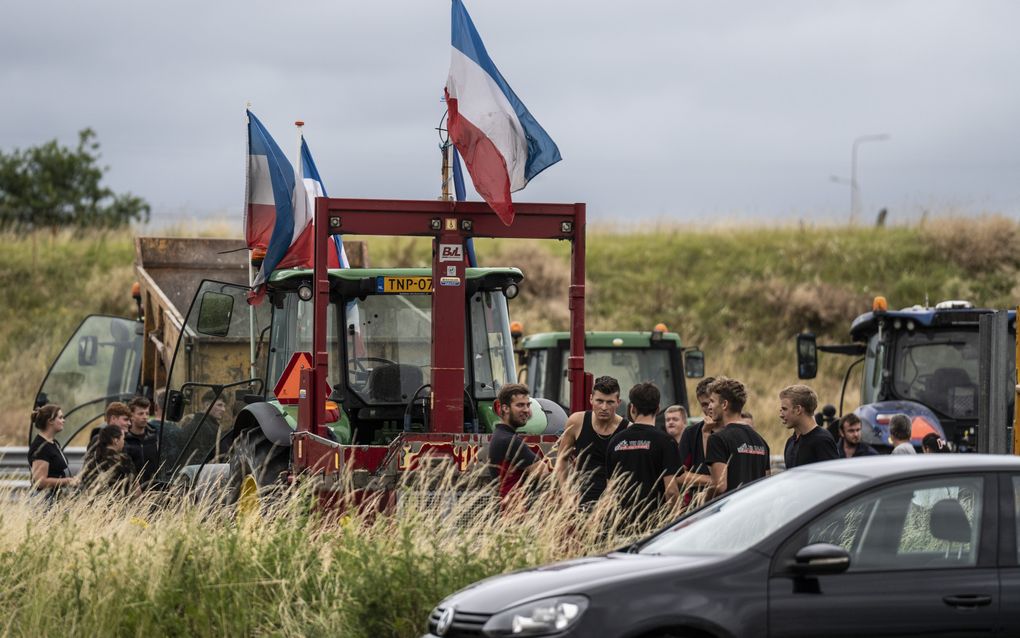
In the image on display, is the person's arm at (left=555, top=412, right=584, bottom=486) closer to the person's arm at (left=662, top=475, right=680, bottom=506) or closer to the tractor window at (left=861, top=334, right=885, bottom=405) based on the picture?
the person's arm at (left=662, top=475, right=680, bottom=506)

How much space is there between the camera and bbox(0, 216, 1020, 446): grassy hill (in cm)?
3650

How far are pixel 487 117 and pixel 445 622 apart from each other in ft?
20.3

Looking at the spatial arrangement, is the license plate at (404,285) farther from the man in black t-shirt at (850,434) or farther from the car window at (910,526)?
the car window at (910,526)

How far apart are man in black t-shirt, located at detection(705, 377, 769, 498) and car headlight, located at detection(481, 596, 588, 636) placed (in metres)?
2.87

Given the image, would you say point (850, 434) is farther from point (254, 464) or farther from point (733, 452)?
point (254, 464)

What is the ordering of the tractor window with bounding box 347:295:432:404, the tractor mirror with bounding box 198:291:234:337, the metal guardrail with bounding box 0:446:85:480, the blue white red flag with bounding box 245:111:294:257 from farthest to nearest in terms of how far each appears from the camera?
the metal guardrail with bounding box 0:446:85:480, the blue white red flag with bounding box 245:111:294:257, the tractor mirror with bounding box 198:291:234:337, the tractor window with bounding box 347:295:432:404

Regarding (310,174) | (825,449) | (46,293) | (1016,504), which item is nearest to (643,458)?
(825,449)

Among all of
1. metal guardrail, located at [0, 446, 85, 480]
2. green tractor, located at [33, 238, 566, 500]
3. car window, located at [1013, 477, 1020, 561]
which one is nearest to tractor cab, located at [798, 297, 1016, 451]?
green tractor, located at [33, 238, 566, 500]

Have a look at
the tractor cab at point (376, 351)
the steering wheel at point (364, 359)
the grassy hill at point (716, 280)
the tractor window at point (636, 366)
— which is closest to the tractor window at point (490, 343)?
the tractor cab at point (376, 351)

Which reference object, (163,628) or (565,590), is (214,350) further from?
(565,590)

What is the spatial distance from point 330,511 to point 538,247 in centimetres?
3183

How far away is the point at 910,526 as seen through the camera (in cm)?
706

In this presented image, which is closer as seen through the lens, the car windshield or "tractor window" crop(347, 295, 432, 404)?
the car windshield

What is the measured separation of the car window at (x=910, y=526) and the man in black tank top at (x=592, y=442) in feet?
10.2
